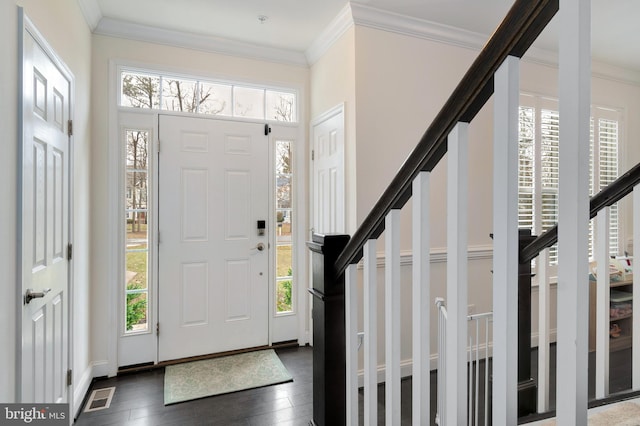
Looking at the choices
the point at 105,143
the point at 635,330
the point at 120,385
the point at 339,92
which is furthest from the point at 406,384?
the point at 105,143

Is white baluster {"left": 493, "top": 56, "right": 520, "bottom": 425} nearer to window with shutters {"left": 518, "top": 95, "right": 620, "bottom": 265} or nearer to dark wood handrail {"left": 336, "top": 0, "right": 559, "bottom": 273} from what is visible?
dark wood handrail {"left": 336, "top": 0, "right": 559, "bottom": 273}

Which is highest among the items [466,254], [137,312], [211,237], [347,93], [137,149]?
[347,93]

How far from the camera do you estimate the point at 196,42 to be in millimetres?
2963

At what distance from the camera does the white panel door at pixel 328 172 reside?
283 centimetres

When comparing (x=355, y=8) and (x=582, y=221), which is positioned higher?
(x=355, y=8)

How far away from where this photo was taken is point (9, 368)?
1.41 m

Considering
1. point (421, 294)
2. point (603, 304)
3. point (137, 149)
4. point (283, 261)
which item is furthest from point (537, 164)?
point (137, 149)

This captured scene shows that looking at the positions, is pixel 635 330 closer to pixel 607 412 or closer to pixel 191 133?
pixel 607 412

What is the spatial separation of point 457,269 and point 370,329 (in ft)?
1.63

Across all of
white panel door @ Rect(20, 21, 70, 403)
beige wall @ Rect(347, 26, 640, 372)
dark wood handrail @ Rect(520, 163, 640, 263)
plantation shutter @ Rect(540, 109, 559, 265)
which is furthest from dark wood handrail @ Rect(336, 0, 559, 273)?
plantation shutter @ Rect(540, 109, 559, 265)

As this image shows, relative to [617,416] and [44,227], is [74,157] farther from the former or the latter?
[617,416]

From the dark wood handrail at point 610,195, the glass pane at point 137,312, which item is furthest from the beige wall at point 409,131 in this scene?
the glass pane at point 137,312

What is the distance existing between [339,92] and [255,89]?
2.84 ft

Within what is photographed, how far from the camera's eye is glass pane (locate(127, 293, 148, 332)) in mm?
2848
